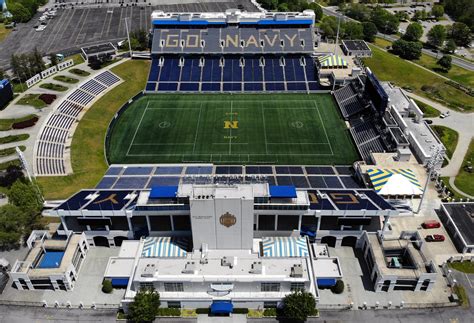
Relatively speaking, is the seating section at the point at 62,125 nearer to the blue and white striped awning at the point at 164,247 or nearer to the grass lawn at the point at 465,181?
the blue and white striped awning at the point at 164,247

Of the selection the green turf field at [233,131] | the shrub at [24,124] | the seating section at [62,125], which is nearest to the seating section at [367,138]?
the green turf field at [233,131]

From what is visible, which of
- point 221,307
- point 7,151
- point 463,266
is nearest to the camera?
point 221,307

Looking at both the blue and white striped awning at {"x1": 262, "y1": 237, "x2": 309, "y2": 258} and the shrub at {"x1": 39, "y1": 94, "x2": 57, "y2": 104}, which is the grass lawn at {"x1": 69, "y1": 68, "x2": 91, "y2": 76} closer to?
the shrub at {"x1": 39, "y1": 94, "x2": 57, "y2": 104}

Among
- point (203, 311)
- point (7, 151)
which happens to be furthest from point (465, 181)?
point (7, 151)

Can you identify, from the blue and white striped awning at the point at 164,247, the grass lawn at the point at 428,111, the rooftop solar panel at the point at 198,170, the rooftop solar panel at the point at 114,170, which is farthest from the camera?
the grass lawn at the point at 428,111

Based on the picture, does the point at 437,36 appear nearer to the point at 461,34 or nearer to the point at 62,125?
the point at 461,34

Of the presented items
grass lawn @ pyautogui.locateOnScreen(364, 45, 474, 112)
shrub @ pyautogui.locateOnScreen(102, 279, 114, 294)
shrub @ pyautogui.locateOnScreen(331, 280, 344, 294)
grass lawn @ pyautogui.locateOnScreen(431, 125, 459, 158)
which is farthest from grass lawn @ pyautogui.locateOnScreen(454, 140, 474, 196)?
shrub @ pyautogui.locateOnScreen(102, 279, 114, 294)
